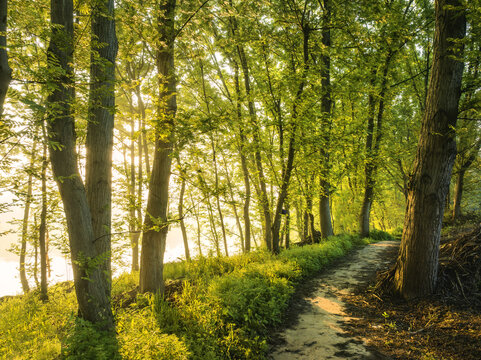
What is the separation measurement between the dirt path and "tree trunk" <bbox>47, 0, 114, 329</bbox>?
114 inches

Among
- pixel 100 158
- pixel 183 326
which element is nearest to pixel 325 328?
pixel 183 326

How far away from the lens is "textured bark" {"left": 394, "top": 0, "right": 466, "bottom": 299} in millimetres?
4488

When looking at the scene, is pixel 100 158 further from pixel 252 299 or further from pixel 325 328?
pixel 325 328

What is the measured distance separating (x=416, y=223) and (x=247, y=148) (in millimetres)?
5230

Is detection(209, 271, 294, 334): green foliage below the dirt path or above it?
above

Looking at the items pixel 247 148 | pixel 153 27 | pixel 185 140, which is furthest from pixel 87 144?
pixel 247 148

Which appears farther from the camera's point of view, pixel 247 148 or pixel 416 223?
pixel 247 148

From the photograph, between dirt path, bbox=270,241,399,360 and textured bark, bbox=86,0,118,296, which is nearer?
dirt path, bbox=270,241,399,360

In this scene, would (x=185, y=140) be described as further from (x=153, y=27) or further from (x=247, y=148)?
(x=247, y=148)

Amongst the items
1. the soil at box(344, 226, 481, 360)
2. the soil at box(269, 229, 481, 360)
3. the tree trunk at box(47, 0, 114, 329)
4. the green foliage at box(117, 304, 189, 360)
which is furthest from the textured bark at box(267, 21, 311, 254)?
the green foliage at box(117, 304, 189, 360)

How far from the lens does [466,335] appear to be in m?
3.45

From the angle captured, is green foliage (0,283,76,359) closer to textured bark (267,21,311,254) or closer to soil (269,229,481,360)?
soil (269,229,481,360)

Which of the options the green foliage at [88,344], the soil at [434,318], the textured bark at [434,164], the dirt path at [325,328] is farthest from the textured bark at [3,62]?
the textured bark at [434,164]

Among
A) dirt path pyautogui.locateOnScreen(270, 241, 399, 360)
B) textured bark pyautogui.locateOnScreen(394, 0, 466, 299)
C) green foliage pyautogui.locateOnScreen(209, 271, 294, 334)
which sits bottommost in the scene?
dirt path pyautogui.locateOnScreen(270, 241, 399, 360)
